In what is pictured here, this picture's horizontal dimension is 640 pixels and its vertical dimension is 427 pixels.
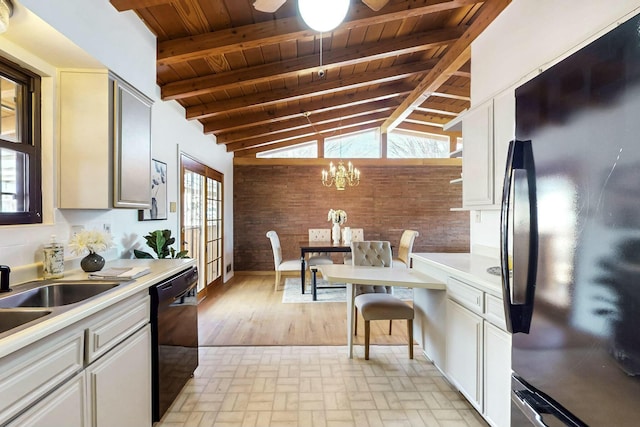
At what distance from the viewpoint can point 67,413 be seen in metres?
1.11

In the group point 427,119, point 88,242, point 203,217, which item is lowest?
point 88,242

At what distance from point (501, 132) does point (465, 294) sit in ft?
3.74

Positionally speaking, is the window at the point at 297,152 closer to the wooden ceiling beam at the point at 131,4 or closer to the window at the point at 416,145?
the window at the point at 416,145

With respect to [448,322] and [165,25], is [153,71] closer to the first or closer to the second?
[165,25]

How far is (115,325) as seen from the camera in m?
1.42

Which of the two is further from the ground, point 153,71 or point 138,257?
point 153,71

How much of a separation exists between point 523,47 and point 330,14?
154 centimetres

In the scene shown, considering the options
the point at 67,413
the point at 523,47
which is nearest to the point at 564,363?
the point at 67,413

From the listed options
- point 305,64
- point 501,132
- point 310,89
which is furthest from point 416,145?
point 501,132

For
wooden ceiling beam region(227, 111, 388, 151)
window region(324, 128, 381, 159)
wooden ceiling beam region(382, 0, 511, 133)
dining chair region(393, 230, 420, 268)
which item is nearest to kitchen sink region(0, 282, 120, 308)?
wooden ceiling beam region(382, 0, 511, 133)

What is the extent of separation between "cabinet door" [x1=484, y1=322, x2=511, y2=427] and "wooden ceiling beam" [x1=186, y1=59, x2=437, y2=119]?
10.3 ft

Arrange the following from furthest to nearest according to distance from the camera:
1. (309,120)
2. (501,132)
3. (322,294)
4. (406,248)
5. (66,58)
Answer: (309,120), (406,248), (322,294), (501,132), (66,58)

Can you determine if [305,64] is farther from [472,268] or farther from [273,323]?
[273,323]

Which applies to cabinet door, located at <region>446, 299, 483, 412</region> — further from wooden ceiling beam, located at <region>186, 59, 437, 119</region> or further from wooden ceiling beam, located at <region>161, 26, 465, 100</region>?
wooden ceiling beam, located at <region>186, 59, 437, 119</region>
